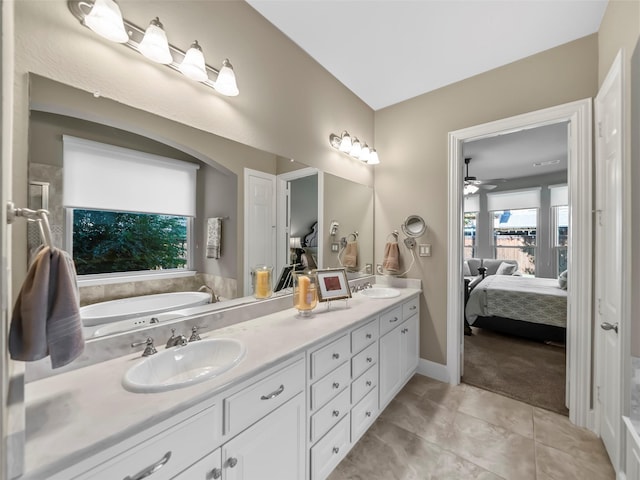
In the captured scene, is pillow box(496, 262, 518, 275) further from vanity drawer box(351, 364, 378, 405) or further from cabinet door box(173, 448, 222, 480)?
cabinet door box(173, 448, 222, 480)

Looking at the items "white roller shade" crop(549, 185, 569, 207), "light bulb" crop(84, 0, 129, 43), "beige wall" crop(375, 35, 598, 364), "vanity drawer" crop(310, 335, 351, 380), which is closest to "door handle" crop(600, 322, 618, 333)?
"beige wall" crop(375, 35, 598, 364)

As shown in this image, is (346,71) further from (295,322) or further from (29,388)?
(29,388)

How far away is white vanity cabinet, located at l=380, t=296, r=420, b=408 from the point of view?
1.93 m

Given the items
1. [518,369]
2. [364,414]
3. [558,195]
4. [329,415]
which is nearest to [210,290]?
[329,415]

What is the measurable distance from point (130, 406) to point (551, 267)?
271 inches

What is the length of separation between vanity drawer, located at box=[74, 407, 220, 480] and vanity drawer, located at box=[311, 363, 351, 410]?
526 mm

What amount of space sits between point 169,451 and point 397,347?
1.68 meters

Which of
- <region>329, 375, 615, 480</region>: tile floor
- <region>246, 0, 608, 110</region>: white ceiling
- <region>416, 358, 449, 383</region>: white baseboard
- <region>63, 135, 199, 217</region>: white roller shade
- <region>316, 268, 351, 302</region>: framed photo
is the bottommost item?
<region>329, 375, 615, 480</region>: tile floor

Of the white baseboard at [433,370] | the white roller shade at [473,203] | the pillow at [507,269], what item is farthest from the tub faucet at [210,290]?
the white roller shade at [473,203]

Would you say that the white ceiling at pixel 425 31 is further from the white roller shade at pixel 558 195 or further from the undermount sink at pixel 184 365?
the white roller shade at pixel 558 195

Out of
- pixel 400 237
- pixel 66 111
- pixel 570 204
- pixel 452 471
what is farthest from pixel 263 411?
pixel 570 204

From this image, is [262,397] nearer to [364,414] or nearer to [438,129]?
[364,414]

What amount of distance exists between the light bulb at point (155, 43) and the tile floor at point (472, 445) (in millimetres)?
2253

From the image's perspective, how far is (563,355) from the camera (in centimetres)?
291
